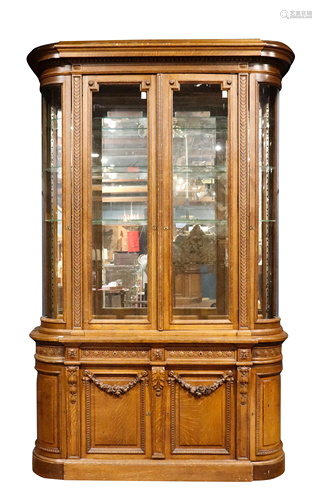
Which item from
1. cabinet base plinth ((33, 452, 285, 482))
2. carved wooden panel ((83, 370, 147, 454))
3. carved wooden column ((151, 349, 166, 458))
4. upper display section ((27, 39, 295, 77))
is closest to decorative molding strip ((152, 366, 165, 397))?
carved wooden column ((151, 349, 166, 458))

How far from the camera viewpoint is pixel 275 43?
13.4 feet

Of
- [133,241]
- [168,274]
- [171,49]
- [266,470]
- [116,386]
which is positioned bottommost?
[266,470]

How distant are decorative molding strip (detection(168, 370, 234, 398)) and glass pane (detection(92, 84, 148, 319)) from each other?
491 millimetres

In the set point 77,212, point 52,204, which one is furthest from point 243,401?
point 52,204

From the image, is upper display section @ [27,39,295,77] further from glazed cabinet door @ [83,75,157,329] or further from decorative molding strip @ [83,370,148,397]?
decorative molding strip @ [83,370,148,397]

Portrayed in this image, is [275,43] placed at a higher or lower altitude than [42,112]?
higher

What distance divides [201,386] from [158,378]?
30 cm

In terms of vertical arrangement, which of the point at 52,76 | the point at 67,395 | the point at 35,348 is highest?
the point at 52,76

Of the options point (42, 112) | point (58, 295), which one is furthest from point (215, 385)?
point (42, 112)

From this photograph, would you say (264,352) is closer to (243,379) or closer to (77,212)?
(243,379)

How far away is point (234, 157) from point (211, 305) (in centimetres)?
105

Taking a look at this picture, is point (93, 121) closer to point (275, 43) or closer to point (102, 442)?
point (275, 43)

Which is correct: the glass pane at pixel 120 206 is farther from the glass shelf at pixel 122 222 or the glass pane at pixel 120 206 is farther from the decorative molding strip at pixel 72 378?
the decorative molding strip at pixel 72 378

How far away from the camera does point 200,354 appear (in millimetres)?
4121
